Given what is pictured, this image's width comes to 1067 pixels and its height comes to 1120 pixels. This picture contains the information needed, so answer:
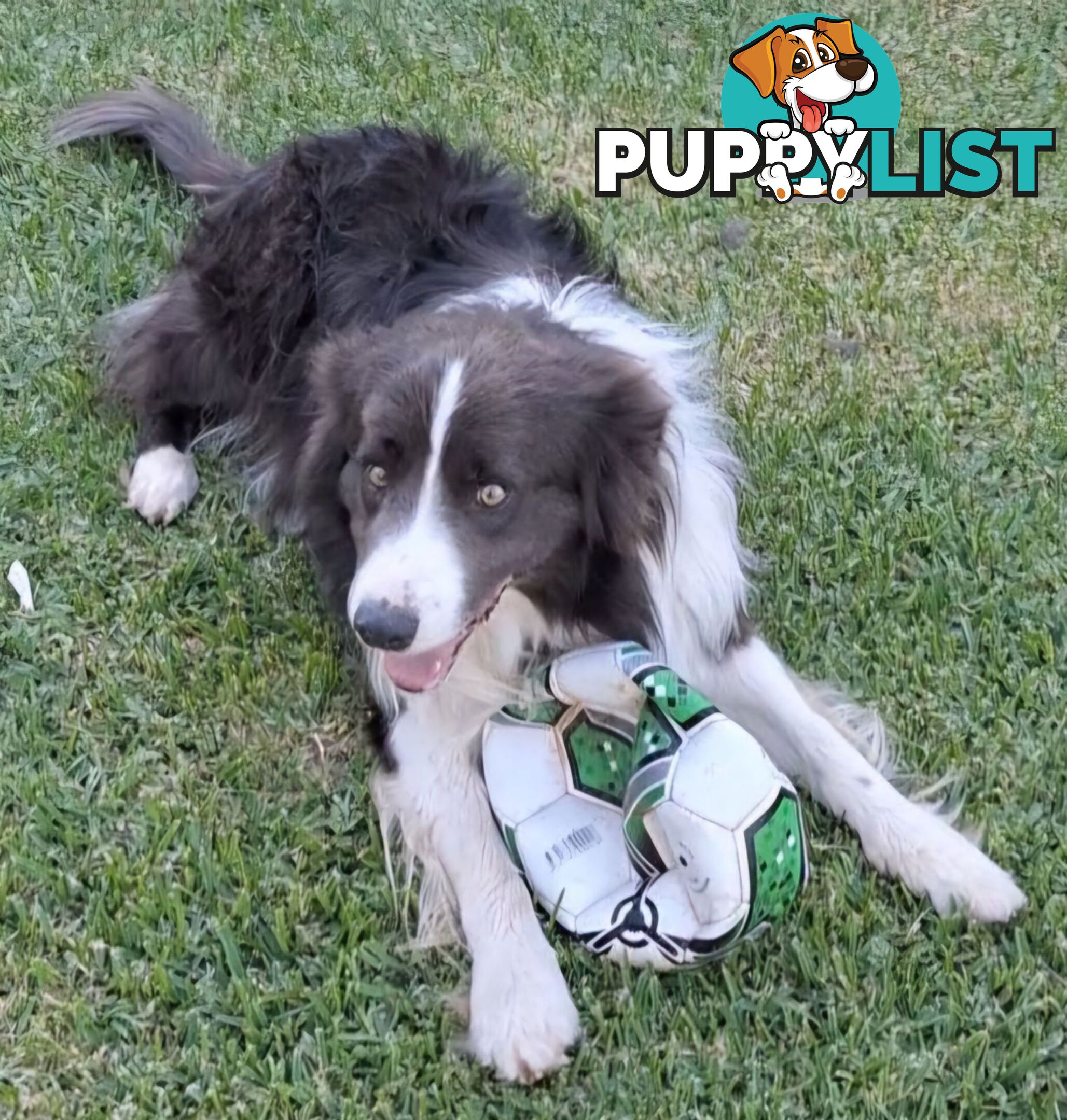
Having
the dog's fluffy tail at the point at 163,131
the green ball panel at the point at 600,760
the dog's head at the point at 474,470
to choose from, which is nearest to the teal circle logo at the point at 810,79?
the dog's fluffy tail at the point at 163,131

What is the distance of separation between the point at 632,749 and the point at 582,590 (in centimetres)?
35

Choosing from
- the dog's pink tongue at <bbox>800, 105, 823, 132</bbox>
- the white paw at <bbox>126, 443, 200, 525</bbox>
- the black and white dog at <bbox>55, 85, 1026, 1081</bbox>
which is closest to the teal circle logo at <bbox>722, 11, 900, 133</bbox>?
the dog's pink tongue at <bbox>800, 105, 823, 132</bbox>

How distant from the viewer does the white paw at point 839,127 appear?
4.83m

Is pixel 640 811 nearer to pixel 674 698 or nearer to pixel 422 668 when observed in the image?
pixel 674 698

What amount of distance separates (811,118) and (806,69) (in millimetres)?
342

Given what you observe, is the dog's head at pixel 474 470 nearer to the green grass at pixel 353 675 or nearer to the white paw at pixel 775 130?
the green grass at pixel 353 675

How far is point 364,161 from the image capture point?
134 inches

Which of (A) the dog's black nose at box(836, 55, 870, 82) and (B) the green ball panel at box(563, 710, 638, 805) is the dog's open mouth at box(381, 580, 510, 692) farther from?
(A) the dog's black nose at box(836, 55, 870, 82)

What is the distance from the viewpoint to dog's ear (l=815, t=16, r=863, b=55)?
521 cm

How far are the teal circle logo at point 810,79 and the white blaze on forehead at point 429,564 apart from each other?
2992mm

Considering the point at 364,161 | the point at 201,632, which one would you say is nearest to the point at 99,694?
the point at 201,632

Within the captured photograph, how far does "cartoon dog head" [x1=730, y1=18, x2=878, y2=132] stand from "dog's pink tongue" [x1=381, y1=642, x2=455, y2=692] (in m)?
3.22

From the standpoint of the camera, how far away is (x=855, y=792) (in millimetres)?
2680

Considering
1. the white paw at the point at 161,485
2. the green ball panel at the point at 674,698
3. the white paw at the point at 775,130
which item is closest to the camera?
the green ball panel at the point at 674,698
